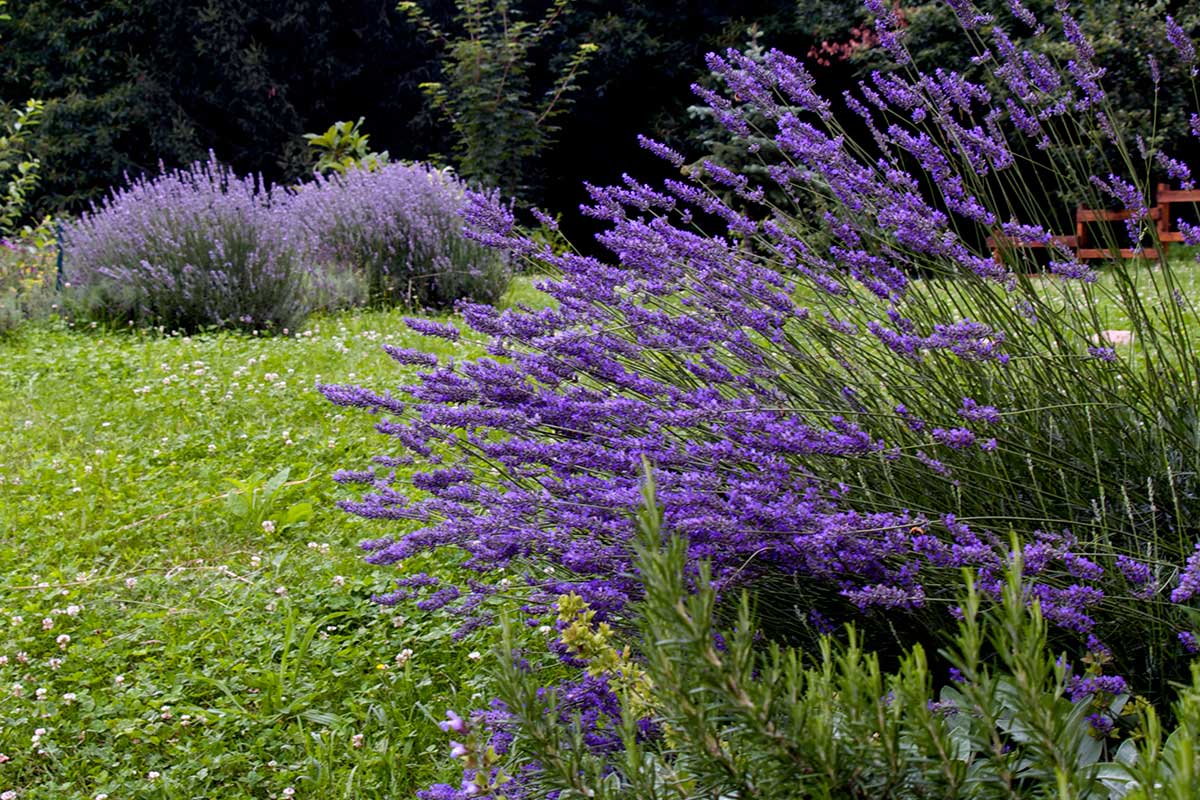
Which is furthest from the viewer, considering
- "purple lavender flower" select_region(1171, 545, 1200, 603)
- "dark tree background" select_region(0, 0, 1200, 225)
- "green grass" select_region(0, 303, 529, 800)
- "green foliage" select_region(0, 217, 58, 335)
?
"dark tree background" select_region(0, 0, 1200, 225)

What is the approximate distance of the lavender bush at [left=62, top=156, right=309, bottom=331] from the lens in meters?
7.89

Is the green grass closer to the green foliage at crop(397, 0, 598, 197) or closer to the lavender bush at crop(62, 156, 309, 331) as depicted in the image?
the lavender bush at crop(62, 156, 309, 331)

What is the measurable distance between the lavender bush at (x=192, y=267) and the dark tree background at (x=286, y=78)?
1060 centimetres

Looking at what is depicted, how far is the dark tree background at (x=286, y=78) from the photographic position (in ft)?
61.1

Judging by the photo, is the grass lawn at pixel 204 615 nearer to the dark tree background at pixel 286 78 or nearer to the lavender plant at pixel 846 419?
the lavender plant at pixel 846 419

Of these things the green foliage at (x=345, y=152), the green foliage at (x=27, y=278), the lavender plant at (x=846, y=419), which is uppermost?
the lavender plant at (x=846, y=419)

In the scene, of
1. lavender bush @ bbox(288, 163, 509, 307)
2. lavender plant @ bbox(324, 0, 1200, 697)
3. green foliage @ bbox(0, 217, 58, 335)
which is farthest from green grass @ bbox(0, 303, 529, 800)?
lavender bush @ bbox(288, 163, 509, 307)

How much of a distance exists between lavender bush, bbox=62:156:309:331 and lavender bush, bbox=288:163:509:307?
2.74 feet

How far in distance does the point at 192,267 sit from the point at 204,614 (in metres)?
5.29

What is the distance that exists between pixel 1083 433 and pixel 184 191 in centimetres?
806

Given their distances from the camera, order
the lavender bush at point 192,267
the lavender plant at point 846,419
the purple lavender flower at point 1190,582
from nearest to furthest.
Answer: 1. the purple lavender flower at point 1190,582
2. the lavender plant at point 846,419
3. the lavender bush at point 192,267

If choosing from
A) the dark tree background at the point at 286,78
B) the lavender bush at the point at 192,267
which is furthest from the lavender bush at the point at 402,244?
the dark tree background at the point at 286,78

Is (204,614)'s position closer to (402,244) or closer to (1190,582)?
(1190,582)

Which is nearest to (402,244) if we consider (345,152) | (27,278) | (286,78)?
(27,278)
